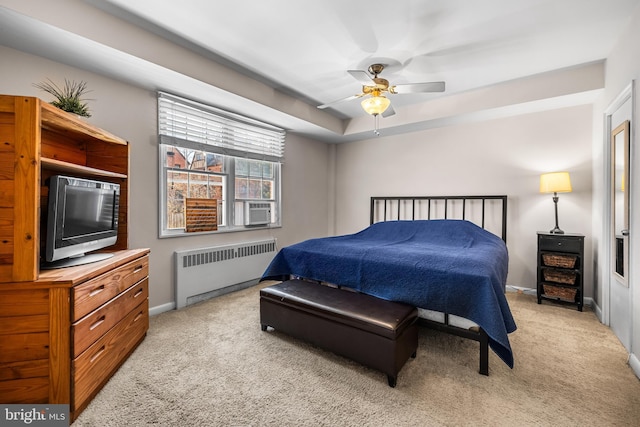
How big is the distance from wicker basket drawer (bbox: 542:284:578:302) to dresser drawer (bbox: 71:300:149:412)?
428cm

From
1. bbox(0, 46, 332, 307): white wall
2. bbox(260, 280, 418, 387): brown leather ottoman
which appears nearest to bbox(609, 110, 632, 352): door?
bbox(260, 280, 418, 387): brown leather ottoman

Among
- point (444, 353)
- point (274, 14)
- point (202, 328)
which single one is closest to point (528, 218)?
point (444, 353)

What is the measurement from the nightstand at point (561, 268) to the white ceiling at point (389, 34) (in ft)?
6.30

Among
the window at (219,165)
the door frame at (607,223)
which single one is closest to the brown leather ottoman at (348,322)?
the window at (219,165)

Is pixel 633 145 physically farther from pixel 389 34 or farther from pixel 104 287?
pixel 104 287

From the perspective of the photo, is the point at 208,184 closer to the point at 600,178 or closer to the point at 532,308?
the point at 532,308

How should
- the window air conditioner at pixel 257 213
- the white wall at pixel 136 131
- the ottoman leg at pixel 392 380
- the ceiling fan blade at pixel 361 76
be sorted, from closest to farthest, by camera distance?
the ottoman leg at pixel 392 380 → the white wall at pixel 136 131 → the ceiling fan blade at pixel 361 76 → the window air conditioner at pixel 257 213

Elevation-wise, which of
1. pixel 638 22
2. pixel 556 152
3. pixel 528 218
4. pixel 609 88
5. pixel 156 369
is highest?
pixel 638 22

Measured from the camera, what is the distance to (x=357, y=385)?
1797 mm

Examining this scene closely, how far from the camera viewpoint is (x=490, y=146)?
3.92 m

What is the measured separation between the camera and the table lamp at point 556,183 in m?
3.14

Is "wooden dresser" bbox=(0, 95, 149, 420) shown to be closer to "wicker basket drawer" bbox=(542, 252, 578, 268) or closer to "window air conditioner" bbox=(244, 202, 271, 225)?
"window air conditioner" bbox=(244, 202, 271, 225)

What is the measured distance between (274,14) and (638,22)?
2.74m

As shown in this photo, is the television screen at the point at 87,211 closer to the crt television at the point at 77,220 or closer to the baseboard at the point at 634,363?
the crt television at the point at 77,220
